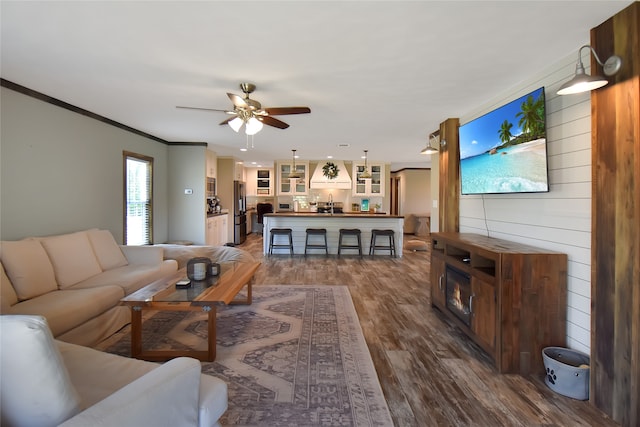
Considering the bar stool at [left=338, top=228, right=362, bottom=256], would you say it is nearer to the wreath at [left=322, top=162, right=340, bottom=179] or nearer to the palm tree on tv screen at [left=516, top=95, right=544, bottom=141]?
the wreath at [left=322, top=162, right=340, bottom=179]

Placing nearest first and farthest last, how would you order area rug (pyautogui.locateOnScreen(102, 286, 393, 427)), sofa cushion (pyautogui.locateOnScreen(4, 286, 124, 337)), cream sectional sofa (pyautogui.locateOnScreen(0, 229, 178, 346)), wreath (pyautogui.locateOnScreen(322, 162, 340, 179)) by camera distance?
area rug (pyautogui.locateOnScreen(102, 286, 393, 427)) → sofa cushion (pyautogui.locateOnScreen(4, 286, 124, 337)) → cream sectional sofa (pyautogui.locateOnScreen(0, 229, 178, 346)) → wreath (pyautogui.locateOnScreen(322, 162, 340, 179))

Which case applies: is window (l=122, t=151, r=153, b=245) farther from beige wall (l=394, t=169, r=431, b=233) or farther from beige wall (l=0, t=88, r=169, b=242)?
beige wall (l=394, t=169, r=431, b=233)

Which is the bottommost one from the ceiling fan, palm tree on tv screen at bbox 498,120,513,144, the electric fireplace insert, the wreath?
the electric fireplace insert

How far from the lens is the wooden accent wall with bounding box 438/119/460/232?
3.97 meters

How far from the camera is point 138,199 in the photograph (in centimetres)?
546

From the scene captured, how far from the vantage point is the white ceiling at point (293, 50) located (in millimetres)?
1854

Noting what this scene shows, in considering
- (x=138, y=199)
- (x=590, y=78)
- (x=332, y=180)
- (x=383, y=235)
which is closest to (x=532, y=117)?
(x=590, y=78)

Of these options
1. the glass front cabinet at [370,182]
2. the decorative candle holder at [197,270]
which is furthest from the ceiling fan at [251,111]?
the glass front cabinet at [370,182]

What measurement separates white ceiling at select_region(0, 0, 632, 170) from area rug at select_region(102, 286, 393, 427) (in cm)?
242

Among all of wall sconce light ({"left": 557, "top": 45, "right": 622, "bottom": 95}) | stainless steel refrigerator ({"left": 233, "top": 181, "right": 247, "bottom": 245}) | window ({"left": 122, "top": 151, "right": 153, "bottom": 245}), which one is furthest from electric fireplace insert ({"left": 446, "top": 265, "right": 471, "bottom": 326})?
stainless steel refrigerator ({"left": 233, "top": 181, "right": 247, "bottom": 245})

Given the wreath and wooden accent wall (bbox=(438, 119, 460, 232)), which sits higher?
the wreath

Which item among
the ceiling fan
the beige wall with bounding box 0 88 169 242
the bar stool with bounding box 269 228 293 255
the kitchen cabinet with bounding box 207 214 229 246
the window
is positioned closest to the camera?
the ceiling fan

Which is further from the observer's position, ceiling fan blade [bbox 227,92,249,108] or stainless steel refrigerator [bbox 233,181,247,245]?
A: stainless steel refrigerator [bbox 233,181,247,245]

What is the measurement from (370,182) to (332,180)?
3.81 feet
